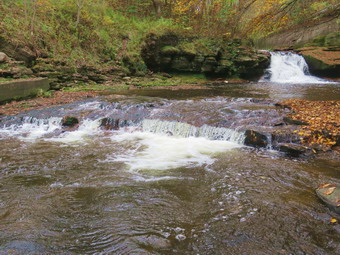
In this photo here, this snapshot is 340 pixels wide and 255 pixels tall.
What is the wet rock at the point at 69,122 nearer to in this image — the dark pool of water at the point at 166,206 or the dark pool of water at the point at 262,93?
the dark pool of water at the point at 166,206

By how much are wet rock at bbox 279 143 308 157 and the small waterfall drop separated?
55.4 ft

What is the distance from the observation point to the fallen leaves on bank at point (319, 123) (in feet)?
21.4

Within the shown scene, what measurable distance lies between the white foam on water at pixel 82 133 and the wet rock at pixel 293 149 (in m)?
5.80

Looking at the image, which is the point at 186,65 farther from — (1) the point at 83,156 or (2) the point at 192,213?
(2) the point at 192,213

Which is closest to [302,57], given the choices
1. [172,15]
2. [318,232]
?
[172,15]

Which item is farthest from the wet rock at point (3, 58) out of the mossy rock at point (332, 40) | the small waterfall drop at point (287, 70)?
the mossy rock at point (332, 40)

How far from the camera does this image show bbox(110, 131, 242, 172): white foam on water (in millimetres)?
5906

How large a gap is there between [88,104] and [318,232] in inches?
410

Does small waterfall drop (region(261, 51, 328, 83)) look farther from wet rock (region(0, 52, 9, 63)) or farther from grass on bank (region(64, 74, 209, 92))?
wet rock (region(0, 52, 9, 63))

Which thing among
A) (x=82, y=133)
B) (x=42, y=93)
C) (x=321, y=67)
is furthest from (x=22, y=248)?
(x=321, y=67)

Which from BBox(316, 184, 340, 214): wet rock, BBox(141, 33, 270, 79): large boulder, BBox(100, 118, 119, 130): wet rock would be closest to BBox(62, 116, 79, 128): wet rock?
BBox(100, 118, 119, 130): wet rock

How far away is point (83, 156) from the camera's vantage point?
6.35m

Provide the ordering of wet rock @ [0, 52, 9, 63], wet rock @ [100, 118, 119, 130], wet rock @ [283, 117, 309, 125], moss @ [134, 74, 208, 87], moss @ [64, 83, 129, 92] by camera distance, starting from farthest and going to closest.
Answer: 1. moss @ [134, 74, 208, 87]
2. moss @ [64, 83, 129, 92]
3. wet rock @ [0, 52, 9, 63]
4. wet rock @ [100, 118, 119, 130]
5. wet rock @ [283, 117, 309, 125]

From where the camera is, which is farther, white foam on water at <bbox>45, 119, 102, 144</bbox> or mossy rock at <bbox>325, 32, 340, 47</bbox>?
mossy rock at <bbox>325, 32, 340, 47</bbox>
